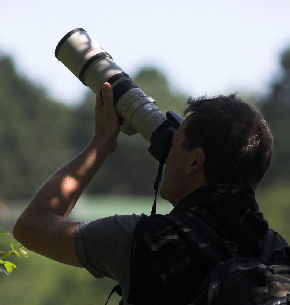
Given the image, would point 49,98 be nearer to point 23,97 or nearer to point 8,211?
point 23,97

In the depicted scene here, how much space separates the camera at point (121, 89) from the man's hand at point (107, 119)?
0.17 ft

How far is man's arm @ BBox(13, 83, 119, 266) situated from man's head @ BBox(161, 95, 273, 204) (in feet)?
1.07

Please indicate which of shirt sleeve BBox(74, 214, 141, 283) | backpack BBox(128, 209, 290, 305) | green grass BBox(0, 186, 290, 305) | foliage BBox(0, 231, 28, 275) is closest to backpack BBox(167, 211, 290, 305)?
backpack BBox(128, 209, 290, 305)

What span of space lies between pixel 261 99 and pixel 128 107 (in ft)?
227

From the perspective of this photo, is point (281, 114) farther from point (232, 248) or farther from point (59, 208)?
point (232, 248)

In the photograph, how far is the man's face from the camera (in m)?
3.25

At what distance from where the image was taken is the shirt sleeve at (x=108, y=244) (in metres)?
3.02

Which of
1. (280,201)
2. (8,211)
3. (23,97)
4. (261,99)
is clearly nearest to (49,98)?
(23,97)

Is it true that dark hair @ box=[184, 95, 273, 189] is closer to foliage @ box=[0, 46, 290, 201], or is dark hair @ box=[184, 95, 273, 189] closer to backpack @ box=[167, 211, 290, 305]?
backpack @ box=[167, 211, 290, 305]

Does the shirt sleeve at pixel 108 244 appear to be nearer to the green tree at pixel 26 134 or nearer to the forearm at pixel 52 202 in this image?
the forearm at pixel 52 202

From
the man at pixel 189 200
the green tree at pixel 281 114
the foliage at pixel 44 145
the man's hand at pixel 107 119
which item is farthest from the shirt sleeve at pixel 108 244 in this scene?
the foliage at pixel 44 145

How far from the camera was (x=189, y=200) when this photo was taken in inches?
123

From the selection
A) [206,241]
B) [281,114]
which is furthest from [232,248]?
[281,114]

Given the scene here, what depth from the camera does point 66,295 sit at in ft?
49.0
